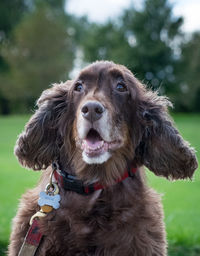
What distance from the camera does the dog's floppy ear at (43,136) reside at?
136 inches

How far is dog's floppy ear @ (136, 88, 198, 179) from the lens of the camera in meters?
3.41

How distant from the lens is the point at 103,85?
10.9ft

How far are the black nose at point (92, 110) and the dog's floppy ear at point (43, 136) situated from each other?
60 cm

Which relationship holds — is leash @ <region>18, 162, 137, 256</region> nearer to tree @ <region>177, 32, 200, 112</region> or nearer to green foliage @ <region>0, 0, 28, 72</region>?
tree @ <region>177, 32, 200, 112</region>

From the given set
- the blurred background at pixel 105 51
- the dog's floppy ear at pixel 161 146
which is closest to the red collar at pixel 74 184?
the dog's floppy ear at pixel 161 146

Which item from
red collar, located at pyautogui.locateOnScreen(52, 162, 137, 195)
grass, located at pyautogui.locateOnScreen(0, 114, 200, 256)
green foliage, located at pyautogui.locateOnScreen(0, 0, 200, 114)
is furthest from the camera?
green foliage, located at pyautogui.locateOnScreen(0, 0, 200, 114)

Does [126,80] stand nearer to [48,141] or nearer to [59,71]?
[48,141]

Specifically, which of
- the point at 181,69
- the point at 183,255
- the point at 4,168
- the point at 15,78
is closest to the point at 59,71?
the point at 15,78

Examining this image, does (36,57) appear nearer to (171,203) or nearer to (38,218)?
(171,203)

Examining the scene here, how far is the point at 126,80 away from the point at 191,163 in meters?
0.86

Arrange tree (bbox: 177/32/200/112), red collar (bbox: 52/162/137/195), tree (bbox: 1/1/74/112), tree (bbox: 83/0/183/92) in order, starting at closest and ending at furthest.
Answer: red collar (bbox: 52/162/137/195) < tree (bbox: 1/1/74/112) < tree (bbox: 177/32/200/112) < tree (bbox: 83/0/183/92)

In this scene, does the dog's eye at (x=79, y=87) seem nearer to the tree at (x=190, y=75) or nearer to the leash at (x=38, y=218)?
the leash at (x=38, y=218)

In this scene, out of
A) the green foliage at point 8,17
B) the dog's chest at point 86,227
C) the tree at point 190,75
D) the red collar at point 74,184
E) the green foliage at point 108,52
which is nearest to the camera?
the dog's chest at point 86,227

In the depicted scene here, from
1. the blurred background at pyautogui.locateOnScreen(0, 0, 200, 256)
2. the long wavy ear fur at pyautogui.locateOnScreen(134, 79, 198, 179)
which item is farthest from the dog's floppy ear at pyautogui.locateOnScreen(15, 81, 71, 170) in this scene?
the blurred background at pyautogui.locateOnScreen(0, 0, 200, 256)
